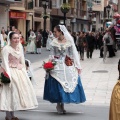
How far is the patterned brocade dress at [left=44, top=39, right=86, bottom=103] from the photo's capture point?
973 centimetres

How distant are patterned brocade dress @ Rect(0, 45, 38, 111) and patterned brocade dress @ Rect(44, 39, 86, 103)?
917 mm

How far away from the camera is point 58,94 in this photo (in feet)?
31.9

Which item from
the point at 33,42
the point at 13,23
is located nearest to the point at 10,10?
the point at 13,23

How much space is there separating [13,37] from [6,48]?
0.77 ft

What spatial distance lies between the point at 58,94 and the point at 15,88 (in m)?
1.21

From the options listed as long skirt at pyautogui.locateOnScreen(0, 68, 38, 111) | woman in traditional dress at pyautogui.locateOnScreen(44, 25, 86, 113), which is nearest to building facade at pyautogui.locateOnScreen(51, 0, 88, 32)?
woman in traditional dress at pyautogui.locateOnScreen(44, 25, 86, 113)

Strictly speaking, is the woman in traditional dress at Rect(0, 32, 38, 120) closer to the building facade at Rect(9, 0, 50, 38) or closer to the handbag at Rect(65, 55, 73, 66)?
the handbag at Rect(65, 55, 73, 66)

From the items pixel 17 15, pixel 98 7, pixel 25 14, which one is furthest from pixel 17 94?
pixel 98 7

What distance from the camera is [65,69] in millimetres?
9938

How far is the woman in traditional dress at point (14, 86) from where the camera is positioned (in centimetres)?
873

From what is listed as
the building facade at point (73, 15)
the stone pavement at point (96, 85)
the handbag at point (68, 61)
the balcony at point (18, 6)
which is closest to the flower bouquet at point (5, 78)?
Answer: the handbag at point (68, 61)

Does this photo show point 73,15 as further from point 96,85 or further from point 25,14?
point 96,85

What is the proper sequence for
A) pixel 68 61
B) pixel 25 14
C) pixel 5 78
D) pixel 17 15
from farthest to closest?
pixel 25 14 → pixel 17 15 → pixel 68 61 → pixel 5 78

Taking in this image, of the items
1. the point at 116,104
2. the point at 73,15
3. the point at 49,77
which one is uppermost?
the point at 116,104
